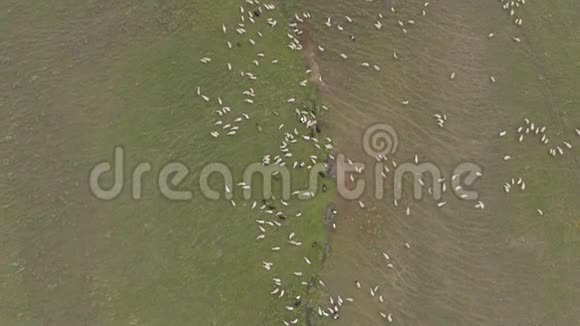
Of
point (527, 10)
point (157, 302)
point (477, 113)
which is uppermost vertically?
point (527, 10)

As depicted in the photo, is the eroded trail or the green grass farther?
the eroded trail

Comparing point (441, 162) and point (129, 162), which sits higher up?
point (441, 162)

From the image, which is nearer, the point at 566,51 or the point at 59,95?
the point at 59,95

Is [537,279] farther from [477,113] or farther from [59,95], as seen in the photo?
[59,95]

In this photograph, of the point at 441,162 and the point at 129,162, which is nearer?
the point at 129,162

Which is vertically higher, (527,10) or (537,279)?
(527,10)

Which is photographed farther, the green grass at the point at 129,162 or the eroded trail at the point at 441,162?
the eroded trail at the point at 441,162

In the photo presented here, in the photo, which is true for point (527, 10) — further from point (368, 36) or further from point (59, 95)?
point (59, 95)

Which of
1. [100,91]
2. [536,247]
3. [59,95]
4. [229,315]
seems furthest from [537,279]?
[59,95]

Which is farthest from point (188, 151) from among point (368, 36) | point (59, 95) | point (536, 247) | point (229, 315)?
point (536, 247)
